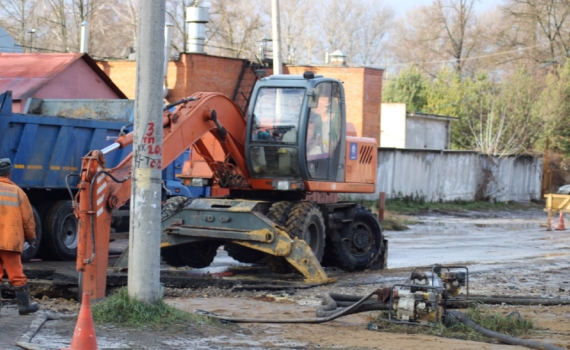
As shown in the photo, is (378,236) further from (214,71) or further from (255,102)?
(214,71)

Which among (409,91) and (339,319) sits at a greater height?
(409,91)

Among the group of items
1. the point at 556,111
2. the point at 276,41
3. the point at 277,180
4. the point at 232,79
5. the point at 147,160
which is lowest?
the point at 277,180

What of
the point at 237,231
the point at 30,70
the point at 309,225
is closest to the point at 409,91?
the point at 30,70

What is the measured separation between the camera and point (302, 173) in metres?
13.8

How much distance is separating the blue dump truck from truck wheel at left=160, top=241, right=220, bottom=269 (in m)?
2.21

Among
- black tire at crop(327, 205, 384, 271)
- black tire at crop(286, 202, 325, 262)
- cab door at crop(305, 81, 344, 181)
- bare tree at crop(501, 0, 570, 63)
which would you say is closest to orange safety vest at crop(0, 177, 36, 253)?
black tire at crop(286, 202, 325, 262)

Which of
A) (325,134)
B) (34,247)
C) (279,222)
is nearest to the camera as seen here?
(279,222)

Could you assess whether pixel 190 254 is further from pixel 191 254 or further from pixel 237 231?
pixel 237 231

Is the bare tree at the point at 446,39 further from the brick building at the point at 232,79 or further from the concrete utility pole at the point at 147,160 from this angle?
the concrete utility pole at the point at 147,160

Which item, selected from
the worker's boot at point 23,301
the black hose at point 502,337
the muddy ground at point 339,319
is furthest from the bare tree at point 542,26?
the worker's boot at point 23,301

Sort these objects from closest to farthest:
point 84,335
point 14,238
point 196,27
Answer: point 84,335 < point 14,238 < point 196,27

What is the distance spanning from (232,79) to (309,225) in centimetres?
→ 2715

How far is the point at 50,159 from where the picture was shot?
1577 cm

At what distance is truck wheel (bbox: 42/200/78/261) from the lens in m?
15.7
